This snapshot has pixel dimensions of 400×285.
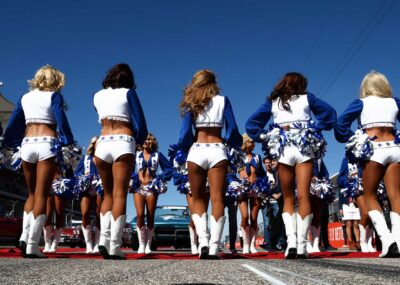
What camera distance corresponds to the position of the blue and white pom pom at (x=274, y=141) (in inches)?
210

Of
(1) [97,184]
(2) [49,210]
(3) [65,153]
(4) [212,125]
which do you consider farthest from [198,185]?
(2) [49,210]

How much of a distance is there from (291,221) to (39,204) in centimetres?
292

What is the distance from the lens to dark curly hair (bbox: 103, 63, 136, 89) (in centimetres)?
549

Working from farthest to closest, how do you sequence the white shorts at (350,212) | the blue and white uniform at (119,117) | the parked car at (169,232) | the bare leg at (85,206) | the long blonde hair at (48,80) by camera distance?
1. the parked car at (169,232)
2. the white shorts at (350,212)
3. the bare leg at (85,206)
4. the long blonde hair at (48,80)
5. the blue and white uniform at (119,117)

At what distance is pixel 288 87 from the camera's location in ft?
18.1

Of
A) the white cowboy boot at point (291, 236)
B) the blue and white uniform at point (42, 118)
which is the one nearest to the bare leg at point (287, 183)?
the white cowboy boot at point (291, 236)

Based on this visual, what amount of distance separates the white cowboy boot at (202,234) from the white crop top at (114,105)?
1.42 metres

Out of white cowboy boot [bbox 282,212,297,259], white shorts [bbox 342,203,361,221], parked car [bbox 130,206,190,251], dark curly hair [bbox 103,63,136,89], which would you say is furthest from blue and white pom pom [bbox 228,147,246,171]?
parked car [bbox 130,206,190,251]

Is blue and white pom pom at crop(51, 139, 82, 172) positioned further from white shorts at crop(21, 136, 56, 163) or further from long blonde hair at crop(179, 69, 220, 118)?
long blonde hair at crop(179, 69, 220, 118)

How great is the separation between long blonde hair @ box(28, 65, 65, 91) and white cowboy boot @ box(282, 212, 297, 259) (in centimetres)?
327

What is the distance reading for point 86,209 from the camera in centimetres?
849

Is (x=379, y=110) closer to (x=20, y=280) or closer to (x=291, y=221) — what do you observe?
(x=291, y=221)

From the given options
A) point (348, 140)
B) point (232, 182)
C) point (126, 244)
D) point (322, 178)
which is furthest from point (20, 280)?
point (126, 244)

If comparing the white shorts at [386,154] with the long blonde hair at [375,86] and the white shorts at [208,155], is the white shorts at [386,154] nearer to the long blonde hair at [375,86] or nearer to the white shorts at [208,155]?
the long blonde hair at [375,86]
